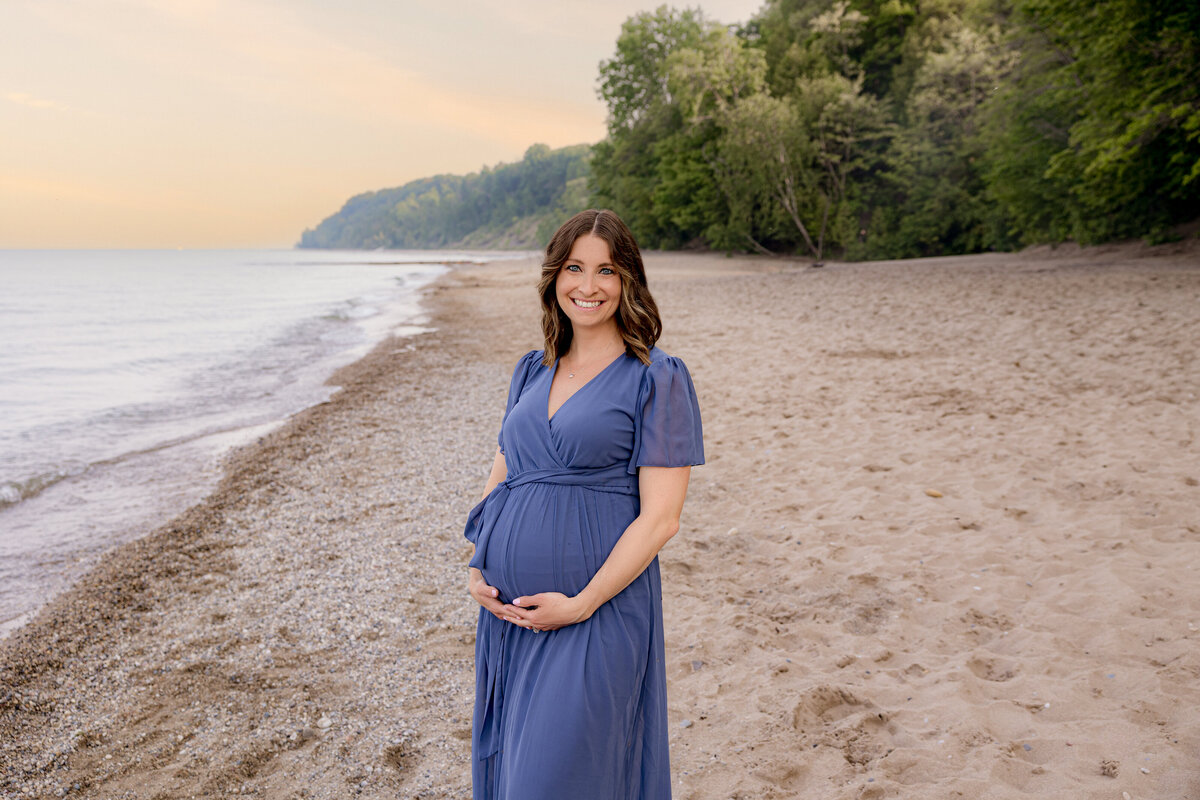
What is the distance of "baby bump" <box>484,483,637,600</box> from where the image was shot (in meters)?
1.68

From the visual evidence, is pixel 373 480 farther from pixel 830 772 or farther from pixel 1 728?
pixel 830 772

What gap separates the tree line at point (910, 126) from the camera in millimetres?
14523

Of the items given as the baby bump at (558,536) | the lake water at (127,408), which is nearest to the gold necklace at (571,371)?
the baby bump at (558,536)

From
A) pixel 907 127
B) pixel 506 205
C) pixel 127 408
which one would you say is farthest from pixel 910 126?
pixel 506 205

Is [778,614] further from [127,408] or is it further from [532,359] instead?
[127,408]

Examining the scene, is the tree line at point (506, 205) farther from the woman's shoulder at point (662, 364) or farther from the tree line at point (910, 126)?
the woman's shoulder at point (662, 364)

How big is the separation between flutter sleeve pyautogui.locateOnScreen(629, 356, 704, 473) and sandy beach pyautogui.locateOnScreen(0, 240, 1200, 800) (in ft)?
5.81

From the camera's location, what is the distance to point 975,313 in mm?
12172

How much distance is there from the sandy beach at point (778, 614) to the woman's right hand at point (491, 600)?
152 cm

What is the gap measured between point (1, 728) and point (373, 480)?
12.1 ft

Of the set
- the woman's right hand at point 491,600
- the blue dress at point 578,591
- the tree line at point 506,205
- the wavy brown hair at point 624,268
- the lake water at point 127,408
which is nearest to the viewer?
the blue dress at point 578,591

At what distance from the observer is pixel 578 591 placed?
1687 mm

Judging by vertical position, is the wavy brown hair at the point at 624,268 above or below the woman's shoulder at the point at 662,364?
above

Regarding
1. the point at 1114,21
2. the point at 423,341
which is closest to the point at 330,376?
the point at 423,341
